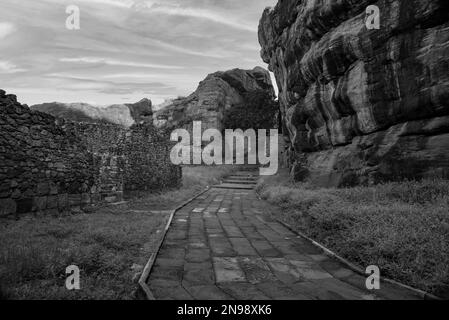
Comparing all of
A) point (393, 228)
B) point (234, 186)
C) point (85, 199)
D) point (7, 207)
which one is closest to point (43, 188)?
point (7, 207)

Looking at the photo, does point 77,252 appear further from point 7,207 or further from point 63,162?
point 63,162

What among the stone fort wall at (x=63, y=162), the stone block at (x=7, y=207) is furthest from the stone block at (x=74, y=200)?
the stone block at (x=7, y=207)

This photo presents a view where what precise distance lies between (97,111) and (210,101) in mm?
15278

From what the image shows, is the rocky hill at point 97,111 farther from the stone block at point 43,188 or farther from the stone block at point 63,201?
the stone block at point 43,188

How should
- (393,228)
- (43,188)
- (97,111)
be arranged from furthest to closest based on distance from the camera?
(97,111)
(43,188)
(393,228)

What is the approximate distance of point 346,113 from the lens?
1416cm

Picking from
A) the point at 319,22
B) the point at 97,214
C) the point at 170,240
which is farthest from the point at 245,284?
the point at 319,22

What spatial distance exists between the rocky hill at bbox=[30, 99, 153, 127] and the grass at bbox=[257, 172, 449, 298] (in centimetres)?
1862

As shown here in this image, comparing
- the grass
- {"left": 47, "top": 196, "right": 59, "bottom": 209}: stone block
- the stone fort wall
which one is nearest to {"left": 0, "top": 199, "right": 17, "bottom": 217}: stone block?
the stone fort wall

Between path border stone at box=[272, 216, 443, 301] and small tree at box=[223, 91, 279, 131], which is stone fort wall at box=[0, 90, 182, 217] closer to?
path border stone at box=[272, 216, 443, 301]

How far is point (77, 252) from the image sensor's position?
5.66 m

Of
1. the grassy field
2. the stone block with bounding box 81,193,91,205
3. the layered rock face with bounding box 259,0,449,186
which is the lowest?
the grassy field

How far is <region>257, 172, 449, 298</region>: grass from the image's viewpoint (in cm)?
497
